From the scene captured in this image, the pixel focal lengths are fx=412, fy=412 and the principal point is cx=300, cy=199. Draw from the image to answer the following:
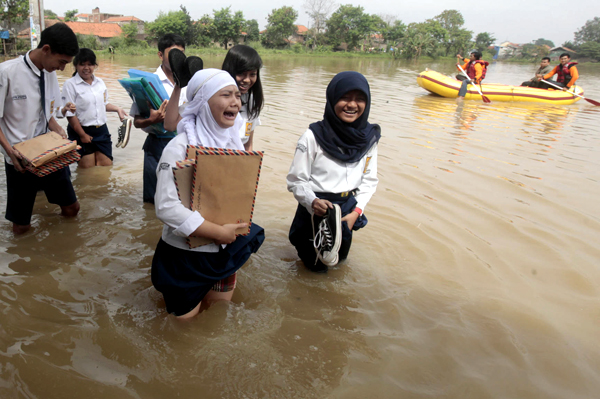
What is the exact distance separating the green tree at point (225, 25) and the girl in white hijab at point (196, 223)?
189 ft

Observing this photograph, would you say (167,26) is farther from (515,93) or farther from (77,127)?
(77,127)

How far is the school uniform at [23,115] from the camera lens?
3.07 metres

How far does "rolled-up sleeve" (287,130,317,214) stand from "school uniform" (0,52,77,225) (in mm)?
2094

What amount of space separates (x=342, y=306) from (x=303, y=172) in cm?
97

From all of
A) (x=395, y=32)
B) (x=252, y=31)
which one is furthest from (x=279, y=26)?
(x=395, y=32)

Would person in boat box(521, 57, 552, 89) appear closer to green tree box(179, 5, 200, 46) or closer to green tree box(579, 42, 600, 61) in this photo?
green tree box(179, 5, 200, 46)

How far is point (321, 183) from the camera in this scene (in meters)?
2.93

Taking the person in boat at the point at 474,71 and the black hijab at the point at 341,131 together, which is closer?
the black hijab at the point at 341,131

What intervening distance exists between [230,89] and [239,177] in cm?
45

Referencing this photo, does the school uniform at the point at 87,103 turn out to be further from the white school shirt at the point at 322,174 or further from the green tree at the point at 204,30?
the green tree at the point at 204,30

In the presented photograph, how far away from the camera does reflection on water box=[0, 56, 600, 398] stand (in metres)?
2.17

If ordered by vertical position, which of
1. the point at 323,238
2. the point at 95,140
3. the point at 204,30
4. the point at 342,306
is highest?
the point at 204,30

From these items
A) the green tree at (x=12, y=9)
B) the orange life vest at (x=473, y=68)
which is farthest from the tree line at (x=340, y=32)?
the orange life vest at (x=473, y=68)

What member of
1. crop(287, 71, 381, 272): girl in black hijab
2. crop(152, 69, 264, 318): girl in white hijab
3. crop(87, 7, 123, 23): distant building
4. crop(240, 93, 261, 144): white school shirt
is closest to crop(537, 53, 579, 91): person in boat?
crop(287, 71, 381, 272): girl in black hijab
